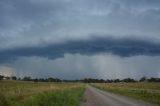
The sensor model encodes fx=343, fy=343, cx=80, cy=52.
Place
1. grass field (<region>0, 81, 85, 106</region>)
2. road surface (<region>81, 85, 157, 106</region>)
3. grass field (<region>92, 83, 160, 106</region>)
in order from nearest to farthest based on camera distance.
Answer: grass field (<region>0, 81, 85, 106</region>), road surface (<region>81, 85, 157, 106</region>), grass field (<region>92, 83, 160, 106</region>)

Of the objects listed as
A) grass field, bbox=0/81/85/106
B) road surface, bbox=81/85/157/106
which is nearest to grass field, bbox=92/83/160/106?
road surface, bbox=81/85/157/106

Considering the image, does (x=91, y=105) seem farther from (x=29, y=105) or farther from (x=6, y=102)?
(x=6, y=102)

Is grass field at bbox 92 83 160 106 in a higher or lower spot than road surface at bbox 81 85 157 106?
higher

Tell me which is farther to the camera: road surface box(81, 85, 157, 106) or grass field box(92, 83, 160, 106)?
grass field box(92, 83, 160, 106)

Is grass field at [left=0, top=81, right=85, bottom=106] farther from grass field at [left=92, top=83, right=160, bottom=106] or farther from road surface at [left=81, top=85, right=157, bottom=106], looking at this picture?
grass field at [left=92, top=83, right=160, bottom=106]

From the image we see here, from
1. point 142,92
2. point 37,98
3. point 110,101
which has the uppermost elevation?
point 142,92

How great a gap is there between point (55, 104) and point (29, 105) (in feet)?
14.1

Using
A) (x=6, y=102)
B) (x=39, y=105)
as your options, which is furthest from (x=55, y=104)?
(x=6, y=102)

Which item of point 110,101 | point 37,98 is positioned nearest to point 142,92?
point 110,101

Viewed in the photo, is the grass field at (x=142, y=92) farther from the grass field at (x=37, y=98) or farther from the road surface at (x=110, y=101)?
the grass field at (x=37, y=98)

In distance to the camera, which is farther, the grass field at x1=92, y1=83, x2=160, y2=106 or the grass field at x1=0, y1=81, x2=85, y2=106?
the grass field at x1=92, y1=83, x2=160, y2=106

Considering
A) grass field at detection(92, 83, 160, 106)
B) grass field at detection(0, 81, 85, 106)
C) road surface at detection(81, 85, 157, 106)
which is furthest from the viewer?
grass field at detection(92, 83, 160, 106)

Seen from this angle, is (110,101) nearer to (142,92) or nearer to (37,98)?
(37,98)

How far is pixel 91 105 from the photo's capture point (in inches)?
1388
